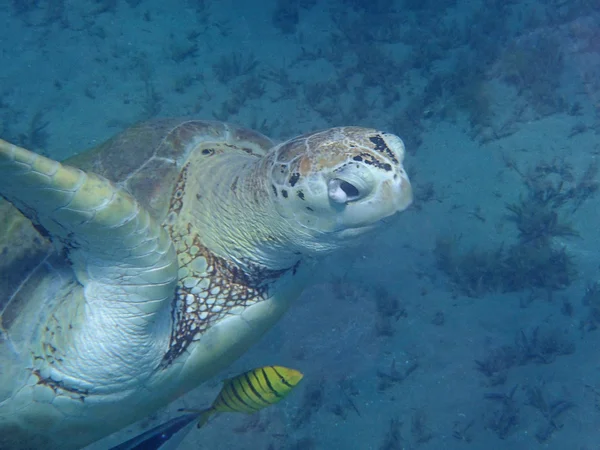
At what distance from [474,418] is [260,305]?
173cm

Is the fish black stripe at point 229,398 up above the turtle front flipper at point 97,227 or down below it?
below

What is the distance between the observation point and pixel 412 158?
4.27 metres

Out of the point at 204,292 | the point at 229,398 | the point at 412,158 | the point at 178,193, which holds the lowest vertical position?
the point at 412,158

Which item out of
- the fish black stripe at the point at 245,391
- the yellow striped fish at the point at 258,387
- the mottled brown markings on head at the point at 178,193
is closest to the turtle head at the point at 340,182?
the mottled brown markings on head at the point at 178,193

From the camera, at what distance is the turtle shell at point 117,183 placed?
1.67 m

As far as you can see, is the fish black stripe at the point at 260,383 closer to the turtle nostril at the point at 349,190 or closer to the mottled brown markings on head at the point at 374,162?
the turtle nostril at the point at 349,190

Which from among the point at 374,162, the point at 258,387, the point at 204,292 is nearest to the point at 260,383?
the point at 258,387

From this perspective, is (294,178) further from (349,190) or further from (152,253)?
(152,253)

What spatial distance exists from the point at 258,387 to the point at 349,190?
0.99 m

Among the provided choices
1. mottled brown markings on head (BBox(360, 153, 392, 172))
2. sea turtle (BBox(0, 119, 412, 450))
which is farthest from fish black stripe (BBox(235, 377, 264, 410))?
mottled brown markings on head (BBox(360, 153, 392, 172))

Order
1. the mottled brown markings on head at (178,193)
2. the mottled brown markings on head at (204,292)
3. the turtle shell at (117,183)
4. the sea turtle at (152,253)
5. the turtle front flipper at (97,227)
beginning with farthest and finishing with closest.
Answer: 1. the mottled brown markings on head at (178,193)
2. the mottled brown markings on head at (204,292)
3. the turtle shell at (117,183)
4. the sea turtle at (152,253)
5. the turtle front flipper at (97,227)

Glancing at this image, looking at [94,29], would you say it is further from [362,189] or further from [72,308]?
[362,189]

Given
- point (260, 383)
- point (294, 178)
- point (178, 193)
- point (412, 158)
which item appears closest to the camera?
point (294, 178)

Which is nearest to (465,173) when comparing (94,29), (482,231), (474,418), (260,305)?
(482,231)
